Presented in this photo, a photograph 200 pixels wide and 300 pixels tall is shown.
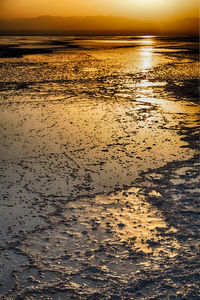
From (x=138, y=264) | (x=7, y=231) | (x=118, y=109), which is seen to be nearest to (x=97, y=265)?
(x=138, y=264)

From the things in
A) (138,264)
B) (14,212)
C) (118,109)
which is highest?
(118,109)

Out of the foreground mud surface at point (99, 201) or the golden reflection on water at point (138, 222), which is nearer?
the foreground mud surface at point (99, 201)

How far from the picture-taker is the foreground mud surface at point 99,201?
1.73 m

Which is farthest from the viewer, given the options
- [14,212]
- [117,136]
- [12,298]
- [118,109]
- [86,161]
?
[118,109]

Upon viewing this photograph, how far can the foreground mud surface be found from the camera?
5.67 ft

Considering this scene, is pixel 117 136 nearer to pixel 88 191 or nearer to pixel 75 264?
pixel 88 191

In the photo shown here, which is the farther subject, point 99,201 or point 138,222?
point 99,201

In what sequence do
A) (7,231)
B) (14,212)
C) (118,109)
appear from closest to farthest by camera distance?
(7,231) → (14,212) → (118,109)

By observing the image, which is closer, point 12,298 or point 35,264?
point 12,298

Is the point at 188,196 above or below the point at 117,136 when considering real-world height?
below

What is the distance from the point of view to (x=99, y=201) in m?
2.47

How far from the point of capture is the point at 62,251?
193 cm

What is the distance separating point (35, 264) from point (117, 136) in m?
2.33

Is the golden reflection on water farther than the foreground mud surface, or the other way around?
the golden reflection on water
